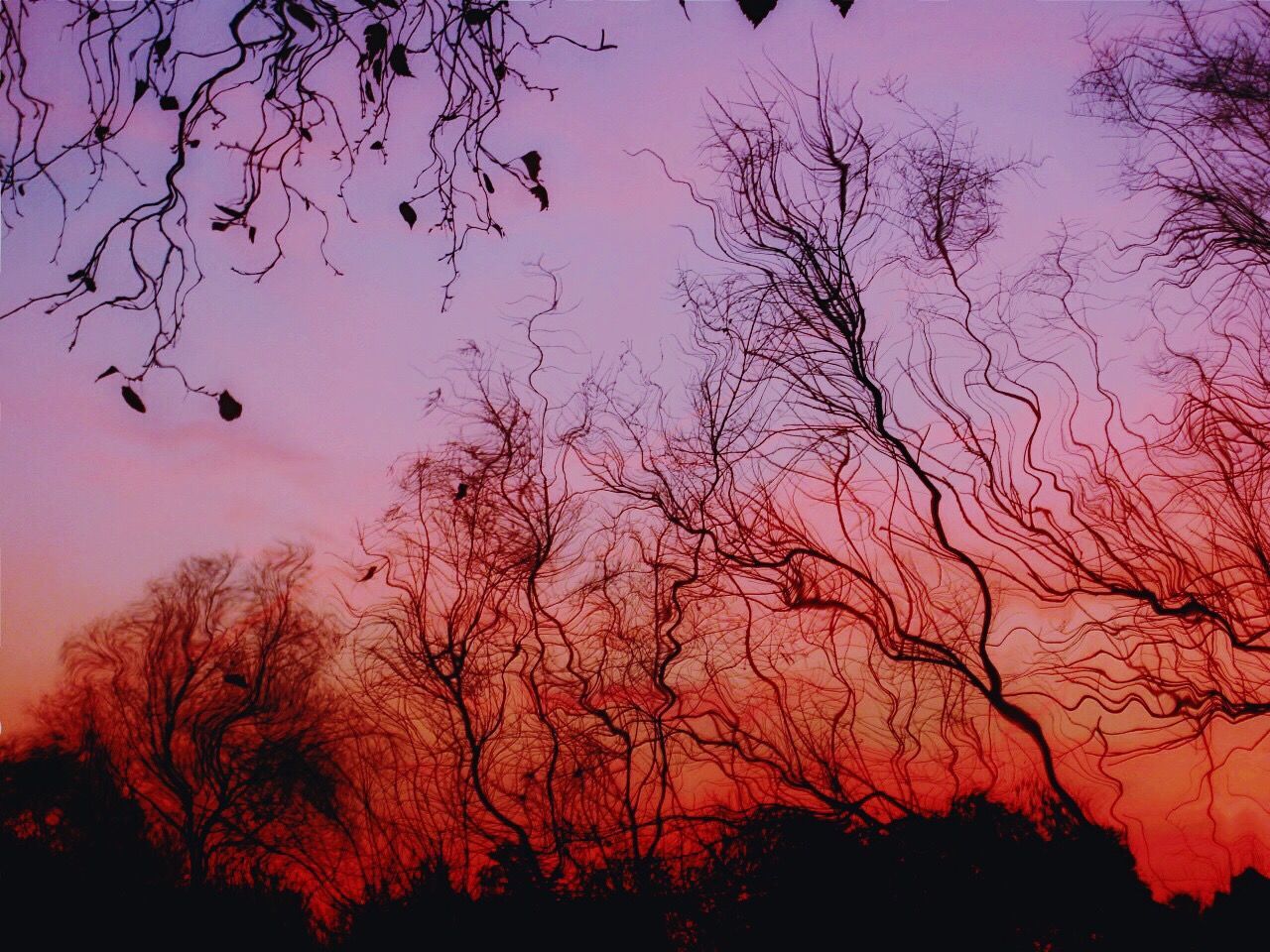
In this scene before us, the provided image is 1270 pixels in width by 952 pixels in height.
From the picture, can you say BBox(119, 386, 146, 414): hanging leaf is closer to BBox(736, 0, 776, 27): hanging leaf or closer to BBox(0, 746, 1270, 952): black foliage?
BBox(736, 0, 776, 27): hanging leaf

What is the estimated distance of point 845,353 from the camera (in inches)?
324

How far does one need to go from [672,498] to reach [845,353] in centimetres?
203

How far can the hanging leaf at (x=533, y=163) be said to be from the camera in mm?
2869

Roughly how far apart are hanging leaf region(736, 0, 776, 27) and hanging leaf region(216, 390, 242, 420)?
1632 mm

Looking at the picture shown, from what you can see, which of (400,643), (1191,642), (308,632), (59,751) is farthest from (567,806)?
(59,751)

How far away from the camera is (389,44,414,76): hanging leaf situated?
9.26 feet

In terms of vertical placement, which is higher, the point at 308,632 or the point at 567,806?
the point at 308,632

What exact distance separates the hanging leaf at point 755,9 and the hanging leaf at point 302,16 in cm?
116

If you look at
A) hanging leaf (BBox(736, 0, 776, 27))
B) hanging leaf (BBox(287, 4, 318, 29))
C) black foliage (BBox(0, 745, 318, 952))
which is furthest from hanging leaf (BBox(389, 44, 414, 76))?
black foliage (BBox(0, 745, 318, 952))

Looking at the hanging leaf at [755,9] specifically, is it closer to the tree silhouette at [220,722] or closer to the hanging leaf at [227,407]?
the hanging leaf at [227,407]

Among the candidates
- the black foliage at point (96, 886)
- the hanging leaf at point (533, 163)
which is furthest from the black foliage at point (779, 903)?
the hanging leaf at point (533, 163)

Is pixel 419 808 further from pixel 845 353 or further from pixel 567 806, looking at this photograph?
pixel 845 353

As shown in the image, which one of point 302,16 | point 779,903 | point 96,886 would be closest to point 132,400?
point 302,16

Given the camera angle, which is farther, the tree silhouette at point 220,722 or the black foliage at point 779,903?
the tree silhouette at point 220,722
